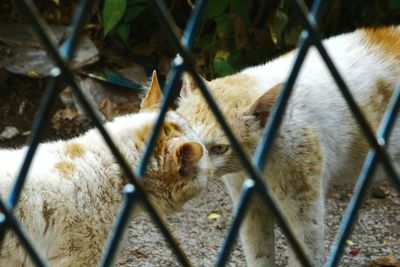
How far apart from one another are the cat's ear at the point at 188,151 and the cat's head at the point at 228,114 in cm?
28

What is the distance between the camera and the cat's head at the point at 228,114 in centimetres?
343

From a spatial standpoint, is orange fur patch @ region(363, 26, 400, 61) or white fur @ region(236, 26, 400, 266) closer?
white fur @ region(236, 26, 400, 266)

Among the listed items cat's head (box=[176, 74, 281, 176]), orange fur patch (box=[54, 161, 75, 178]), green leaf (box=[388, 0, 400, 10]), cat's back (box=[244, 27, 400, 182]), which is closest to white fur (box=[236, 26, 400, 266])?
cat's back (box=[244, 27, 400, 182])

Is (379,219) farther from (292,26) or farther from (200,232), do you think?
(292,26)

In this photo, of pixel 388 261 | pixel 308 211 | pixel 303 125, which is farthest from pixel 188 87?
pixel 388 261

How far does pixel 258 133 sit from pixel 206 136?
280 millimetres

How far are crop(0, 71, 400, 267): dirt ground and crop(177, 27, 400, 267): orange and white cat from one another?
519 millimetres

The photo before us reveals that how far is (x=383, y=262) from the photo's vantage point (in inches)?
170

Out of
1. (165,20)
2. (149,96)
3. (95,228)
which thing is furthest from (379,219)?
(165,20)

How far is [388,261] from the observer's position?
4.30 meters

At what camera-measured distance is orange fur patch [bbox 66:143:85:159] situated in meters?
3.15

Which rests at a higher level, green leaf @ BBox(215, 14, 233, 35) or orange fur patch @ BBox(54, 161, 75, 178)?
green leaf @ BBox(215, 14, 233, 35)

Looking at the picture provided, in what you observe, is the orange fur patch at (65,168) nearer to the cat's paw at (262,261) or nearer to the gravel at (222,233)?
the gravel at (222,233)

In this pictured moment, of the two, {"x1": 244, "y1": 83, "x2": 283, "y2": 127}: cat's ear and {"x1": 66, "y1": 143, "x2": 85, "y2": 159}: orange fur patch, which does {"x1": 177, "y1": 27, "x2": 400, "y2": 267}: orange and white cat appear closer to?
{"x1": 244, "y1": 83, "x2": 283, "y2": 127}: cat's ear
